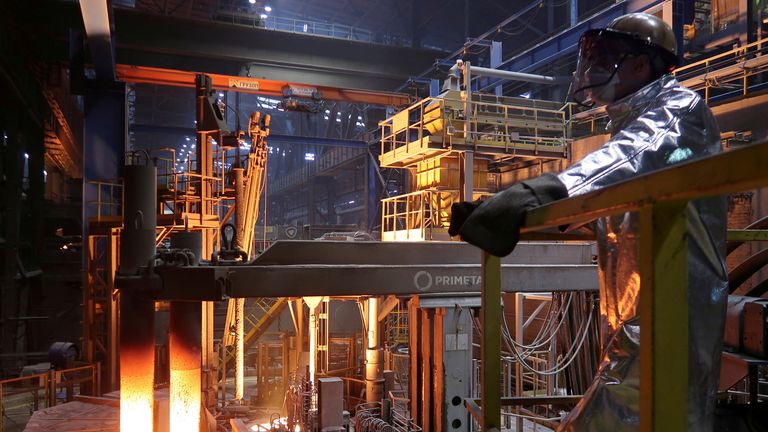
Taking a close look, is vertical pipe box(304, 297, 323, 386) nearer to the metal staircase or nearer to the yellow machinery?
the metal staircase

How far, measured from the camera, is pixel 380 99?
2228 centimetres

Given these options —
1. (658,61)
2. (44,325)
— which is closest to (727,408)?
(658,61)

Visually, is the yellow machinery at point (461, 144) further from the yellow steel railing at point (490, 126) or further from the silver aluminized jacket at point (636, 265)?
the silver aluminized jacket at point (636, 265)

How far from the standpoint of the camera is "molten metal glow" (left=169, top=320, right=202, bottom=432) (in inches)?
244

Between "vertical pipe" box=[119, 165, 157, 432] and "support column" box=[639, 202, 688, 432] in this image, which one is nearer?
"support column" box=[639, 202, 688, 432]

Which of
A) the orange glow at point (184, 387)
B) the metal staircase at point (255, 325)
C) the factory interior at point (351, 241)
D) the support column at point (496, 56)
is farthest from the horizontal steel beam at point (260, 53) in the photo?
the orange glow at point (184, 387)

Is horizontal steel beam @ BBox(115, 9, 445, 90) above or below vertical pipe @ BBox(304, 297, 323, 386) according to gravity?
above

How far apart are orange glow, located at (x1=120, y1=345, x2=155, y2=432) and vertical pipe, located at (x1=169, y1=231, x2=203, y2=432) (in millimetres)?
A: 265

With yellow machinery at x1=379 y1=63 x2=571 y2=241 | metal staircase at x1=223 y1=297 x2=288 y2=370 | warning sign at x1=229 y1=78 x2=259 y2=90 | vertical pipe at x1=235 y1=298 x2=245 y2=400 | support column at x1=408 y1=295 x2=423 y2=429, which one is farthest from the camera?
warning sign at x1=229 y1=78 x2=259 y2=90

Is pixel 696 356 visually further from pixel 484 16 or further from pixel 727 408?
pixel 484 16

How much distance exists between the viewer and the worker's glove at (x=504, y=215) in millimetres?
2039

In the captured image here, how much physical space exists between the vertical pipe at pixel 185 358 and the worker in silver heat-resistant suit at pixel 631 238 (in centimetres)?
489

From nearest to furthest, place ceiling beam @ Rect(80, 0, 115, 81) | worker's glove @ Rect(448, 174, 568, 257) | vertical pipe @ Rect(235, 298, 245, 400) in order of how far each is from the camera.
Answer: worker's glove @ Rect(448, 174, 568, 257)
ceiling beam @ Rect(80, 0, 115, 81)
vertical pipe @ Rect(235, 298, 245, 400)

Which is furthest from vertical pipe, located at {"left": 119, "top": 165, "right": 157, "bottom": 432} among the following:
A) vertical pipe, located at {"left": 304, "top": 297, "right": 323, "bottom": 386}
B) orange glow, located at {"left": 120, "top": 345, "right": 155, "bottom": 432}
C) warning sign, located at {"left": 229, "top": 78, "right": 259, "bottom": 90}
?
warning sign, located at {"left": 229, "top": 78, "right": 259, "bottom": 90}
